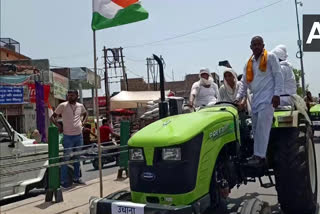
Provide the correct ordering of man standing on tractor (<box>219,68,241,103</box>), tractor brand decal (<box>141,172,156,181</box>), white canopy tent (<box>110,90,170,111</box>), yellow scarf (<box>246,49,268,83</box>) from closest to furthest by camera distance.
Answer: tractor brand decal (<box>141,172,156,181</box>) → yellow scarf (<box>246,49,268,83</box>) → man standing on tractor (<box>219,68,241,103</box>) → white canopy tent (<box>110,90,170,111</box>)

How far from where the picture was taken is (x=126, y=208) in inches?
148

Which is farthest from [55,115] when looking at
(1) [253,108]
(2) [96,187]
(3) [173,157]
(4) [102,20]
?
(3) [173,157]

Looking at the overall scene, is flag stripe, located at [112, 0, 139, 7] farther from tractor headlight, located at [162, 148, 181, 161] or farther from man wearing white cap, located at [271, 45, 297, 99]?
tractor headlight, located at [162, 148, 181, 161]

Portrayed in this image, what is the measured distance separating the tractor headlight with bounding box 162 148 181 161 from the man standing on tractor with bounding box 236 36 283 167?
54.9 inches

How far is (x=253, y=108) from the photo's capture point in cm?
523

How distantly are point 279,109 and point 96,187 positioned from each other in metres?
3.98

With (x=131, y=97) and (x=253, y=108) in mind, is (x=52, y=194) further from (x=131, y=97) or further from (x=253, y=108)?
(x=131, y=97)

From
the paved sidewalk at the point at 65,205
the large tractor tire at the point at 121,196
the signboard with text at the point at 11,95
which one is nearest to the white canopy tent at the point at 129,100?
the signboard with text at the point at 11,95

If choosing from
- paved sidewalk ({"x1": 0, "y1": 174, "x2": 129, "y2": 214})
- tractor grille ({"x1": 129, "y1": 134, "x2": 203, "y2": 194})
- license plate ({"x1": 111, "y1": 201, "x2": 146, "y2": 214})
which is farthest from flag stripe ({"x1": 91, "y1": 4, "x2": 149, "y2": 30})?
license plate ({"x1": 111, "y1": 201, "x2": 146, "y2": 214})

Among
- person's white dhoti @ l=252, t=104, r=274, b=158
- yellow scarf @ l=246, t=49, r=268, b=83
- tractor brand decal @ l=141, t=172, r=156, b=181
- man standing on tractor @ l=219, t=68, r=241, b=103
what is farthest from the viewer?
man standing on tractor @ l=219, t=68, r=241, b=103

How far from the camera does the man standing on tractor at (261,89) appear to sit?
492 centimetres

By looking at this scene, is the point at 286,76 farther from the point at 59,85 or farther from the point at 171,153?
the point at 59,85

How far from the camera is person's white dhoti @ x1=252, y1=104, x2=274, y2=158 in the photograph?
4.90 m

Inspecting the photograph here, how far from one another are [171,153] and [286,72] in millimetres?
3153
